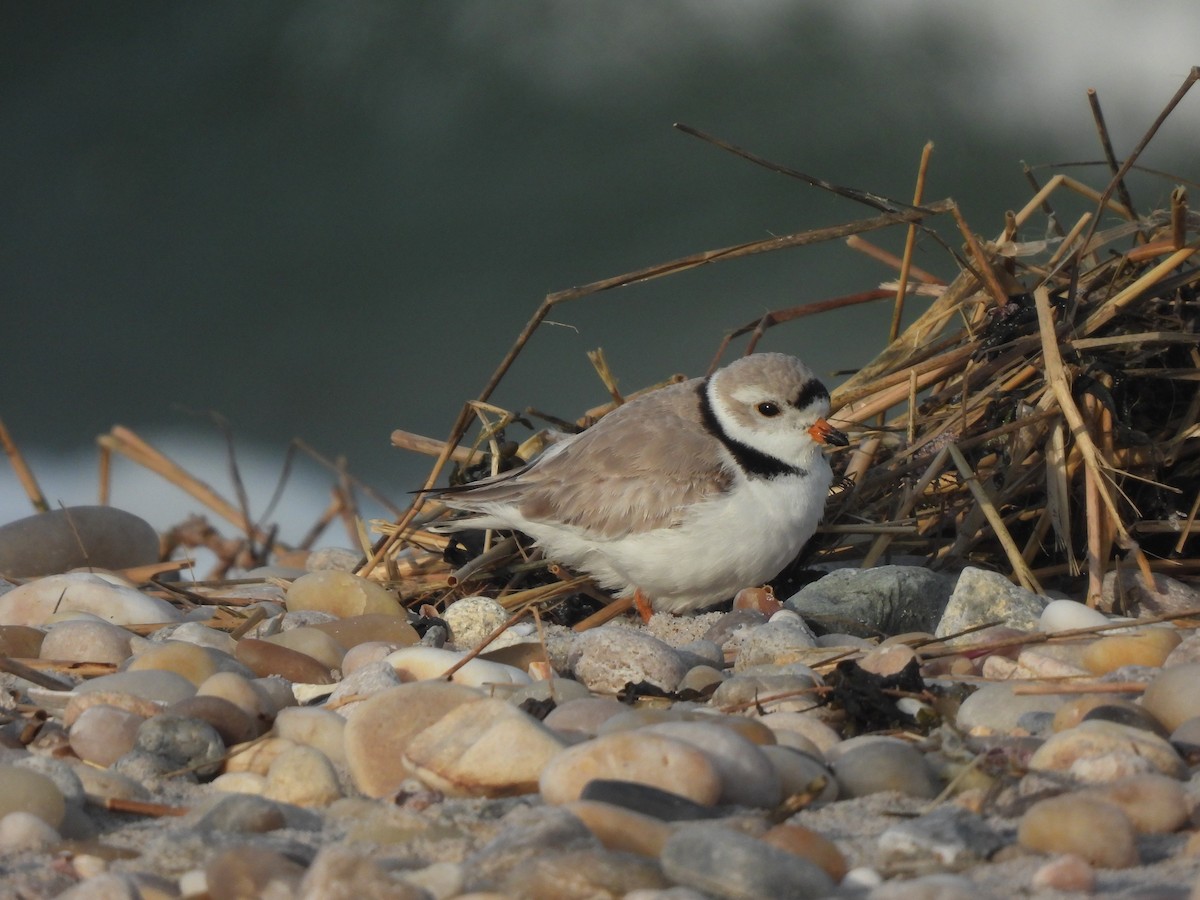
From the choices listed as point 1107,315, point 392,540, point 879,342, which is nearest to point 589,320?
point 879,342

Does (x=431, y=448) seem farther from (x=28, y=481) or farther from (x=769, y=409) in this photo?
(x=28, y=481)

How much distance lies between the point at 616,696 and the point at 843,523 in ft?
4.38

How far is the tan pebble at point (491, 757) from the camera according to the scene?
172 cm

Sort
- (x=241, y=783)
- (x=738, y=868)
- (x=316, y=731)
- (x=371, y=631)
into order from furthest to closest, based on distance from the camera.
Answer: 1. (x=371, y=631)
2. (x=316, y=731)
3. (x=241, y=783)
4. (x=738, y=868)

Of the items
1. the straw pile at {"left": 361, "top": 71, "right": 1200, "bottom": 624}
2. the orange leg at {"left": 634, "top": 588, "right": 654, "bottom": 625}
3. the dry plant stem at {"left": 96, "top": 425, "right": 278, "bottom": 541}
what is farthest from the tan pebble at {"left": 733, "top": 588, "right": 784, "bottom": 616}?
the dry plant stem at {"left": 96, "top": 425, "right": 278, "bottom": 541}

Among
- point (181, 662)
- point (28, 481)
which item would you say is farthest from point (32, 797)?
point (28, 481)

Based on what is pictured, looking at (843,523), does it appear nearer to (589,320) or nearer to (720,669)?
(720,669)

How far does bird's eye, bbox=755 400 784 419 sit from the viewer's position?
3176mm

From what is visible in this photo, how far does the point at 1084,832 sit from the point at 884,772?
317 millimetres

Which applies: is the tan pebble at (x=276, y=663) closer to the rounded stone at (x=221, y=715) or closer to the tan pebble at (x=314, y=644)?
the tan pebble at (x=314, y=644)

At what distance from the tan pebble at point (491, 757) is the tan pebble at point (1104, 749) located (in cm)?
62

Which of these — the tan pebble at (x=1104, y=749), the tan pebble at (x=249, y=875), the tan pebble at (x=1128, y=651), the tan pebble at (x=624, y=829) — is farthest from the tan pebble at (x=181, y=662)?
the tan pebble at (x=1128, y=651)

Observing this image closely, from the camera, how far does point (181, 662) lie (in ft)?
7.49

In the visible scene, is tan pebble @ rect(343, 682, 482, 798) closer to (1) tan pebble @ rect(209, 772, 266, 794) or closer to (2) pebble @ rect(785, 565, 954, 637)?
(1) tan pebble @ rect(209, 772, 266, 794)
